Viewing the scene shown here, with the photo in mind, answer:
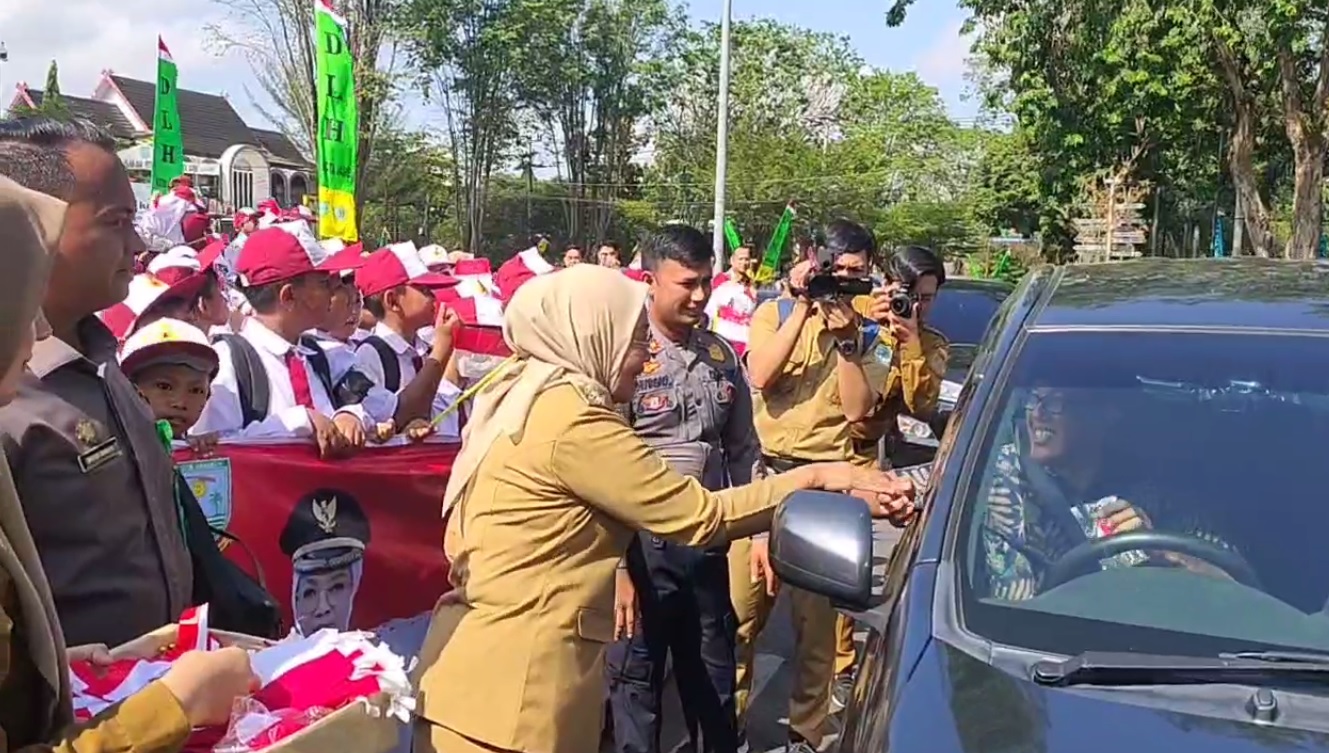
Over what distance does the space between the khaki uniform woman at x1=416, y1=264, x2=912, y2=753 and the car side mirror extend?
0.45 metres

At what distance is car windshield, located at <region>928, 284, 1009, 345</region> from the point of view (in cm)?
1021

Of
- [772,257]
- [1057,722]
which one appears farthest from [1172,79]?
[1057,722]

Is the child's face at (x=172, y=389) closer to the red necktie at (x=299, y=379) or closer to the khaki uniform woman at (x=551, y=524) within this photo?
the khaki uniform woman at (x=551, y=524)

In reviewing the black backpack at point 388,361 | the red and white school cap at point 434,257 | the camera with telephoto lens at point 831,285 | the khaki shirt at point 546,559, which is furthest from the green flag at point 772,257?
the khaki shirt at point 546,559

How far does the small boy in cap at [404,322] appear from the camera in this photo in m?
5.13

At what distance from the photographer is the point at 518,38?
3678cm

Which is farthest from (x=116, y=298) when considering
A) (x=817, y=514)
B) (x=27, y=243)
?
(x=817, y=514)

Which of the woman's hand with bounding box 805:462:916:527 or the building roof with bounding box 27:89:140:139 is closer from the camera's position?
the woman's hand with bounding box 805:462:916:527

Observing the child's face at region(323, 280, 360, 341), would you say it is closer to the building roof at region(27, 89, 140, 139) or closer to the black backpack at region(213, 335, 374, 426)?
the black backpack at region(213, 335, 374, 426)

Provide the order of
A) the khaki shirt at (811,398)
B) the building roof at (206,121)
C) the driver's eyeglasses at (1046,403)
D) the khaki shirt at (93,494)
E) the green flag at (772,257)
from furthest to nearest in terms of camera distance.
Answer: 1. the building roof at (206,121)
2. the green flag at (772,257)
3. the khaki shirt at (811,398)
4. the driver's eyeglasses at (1046,403)
5. the khaki shirt at (93,494)

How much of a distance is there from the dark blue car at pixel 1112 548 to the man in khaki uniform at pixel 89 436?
44.4 inches

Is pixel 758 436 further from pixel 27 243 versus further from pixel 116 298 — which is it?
pixel 27 243

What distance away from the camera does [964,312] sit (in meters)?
10.5

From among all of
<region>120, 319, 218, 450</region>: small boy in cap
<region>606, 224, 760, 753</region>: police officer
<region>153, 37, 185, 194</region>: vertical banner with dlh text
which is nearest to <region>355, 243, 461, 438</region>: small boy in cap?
<region>606, 224, 760, 753</region>: police officer
